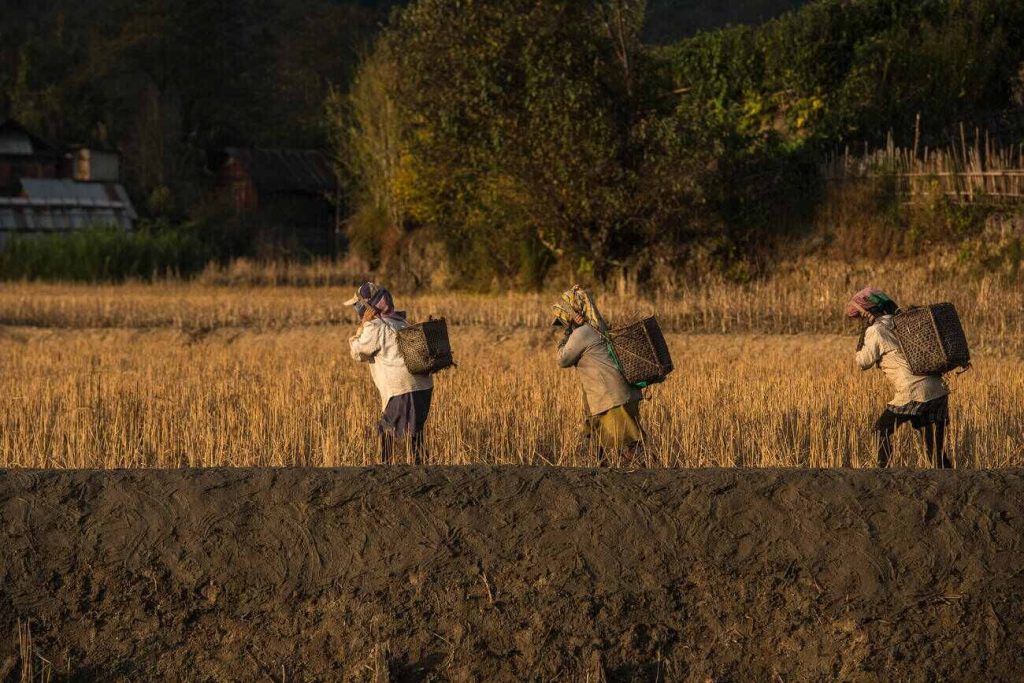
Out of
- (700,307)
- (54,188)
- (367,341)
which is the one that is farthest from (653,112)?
(54,188)

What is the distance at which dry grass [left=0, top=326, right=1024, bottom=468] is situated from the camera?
375 inches

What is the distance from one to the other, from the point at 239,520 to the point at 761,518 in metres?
2.27

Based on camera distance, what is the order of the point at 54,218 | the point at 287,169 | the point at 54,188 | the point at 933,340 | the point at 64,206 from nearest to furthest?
the point at 933,340, the point at 54,218, the point at 64,206, the point at 54,188, the point at 287,169

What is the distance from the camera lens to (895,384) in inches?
366

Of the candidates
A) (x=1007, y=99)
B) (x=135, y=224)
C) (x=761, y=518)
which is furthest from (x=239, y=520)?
(x=135, y=224)

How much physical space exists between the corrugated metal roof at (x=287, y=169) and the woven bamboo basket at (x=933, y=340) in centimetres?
4176

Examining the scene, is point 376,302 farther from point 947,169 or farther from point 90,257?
point 90,257

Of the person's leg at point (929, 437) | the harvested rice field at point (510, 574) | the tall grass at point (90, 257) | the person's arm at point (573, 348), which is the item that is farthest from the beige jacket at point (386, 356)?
the tall grass at point (90, 257)

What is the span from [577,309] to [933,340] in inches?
84.9

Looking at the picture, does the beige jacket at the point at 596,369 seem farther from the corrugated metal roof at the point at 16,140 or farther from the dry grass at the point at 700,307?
the corrugated metal roof at the point at 16,140

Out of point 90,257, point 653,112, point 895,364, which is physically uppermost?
point 653,112

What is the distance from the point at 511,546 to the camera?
6414mm

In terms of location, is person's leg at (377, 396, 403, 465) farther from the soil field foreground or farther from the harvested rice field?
the soil field foreground

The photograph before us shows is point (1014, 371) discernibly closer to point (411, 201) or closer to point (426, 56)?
point (426, 56)
